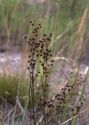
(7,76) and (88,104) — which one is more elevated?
(7,76)

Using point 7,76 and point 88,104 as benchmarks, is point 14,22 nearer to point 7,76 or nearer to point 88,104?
point 7,76

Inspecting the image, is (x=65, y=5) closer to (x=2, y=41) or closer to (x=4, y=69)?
(x=2, y=41)

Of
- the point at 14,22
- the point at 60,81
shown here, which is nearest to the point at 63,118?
the point at 60,81

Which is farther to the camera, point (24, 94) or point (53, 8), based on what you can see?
point (53, 8)

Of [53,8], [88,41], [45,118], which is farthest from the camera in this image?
[53,8]

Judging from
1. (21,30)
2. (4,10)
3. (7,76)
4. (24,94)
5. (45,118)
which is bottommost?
(45,118)

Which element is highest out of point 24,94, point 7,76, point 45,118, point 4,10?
point 4,10

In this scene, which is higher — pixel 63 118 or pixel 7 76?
pixel 7 76

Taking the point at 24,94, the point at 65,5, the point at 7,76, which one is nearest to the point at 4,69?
the point at 7,76

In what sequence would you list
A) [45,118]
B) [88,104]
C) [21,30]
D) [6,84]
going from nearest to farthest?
[45,118] → [88,104] → [6,84] → [21,30]
